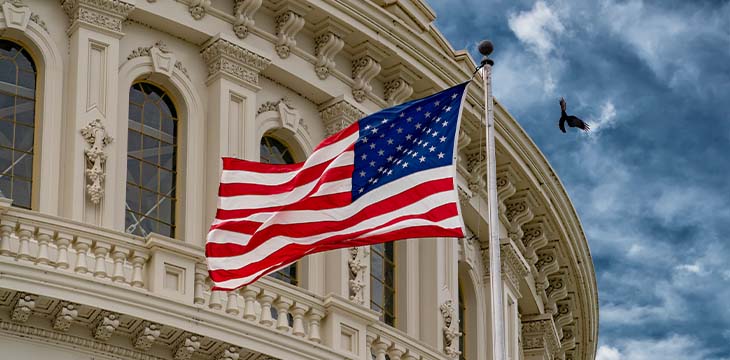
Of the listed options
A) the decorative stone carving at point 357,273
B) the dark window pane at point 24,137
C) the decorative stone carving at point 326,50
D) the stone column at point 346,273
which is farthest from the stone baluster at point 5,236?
the decorative stone carving at point 326,50

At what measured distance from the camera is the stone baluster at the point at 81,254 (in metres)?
28.4

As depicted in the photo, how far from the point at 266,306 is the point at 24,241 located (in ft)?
13.3

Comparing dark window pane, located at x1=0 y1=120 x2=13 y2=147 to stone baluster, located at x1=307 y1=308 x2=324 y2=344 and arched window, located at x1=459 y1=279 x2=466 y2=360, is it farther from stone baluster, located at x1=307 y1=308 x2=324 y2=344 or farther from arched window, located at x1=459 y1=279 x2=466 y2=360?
arched window, located at x1=459 y1=279 x2=466 y2=360

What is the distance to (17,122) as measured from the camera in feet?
105

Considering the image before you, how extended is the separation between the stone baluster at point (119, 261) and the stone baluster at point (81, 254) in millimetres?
466

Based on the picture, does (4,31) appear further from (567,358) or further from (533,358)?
(567,358)

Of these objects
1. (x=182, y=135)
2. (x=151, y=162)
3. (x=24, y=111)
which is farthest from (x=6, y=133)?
(x=182, y=135)

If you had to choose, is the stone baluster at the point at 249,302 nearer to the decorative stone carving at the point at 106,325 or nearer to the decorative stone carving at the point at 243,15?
the decorative stone carving at the point at 106,325

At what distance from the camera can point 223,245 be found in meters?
27.6

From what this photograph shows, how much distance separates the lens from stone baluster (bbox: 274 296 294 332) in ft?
101

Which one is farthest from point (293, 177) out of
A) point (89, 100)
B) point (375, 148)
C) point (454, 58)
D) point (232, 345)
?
point (454, 58)

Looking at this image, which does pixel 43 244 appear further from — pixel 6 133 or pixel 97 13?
pixel 97 13

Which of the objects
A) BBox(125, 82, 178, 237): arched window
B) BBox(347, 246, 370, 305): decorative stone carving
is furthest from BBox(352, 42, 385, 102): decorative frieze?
BBox(125, 82, 178, 237): arched window

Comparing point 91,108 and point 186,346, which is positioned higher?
point 91,108
